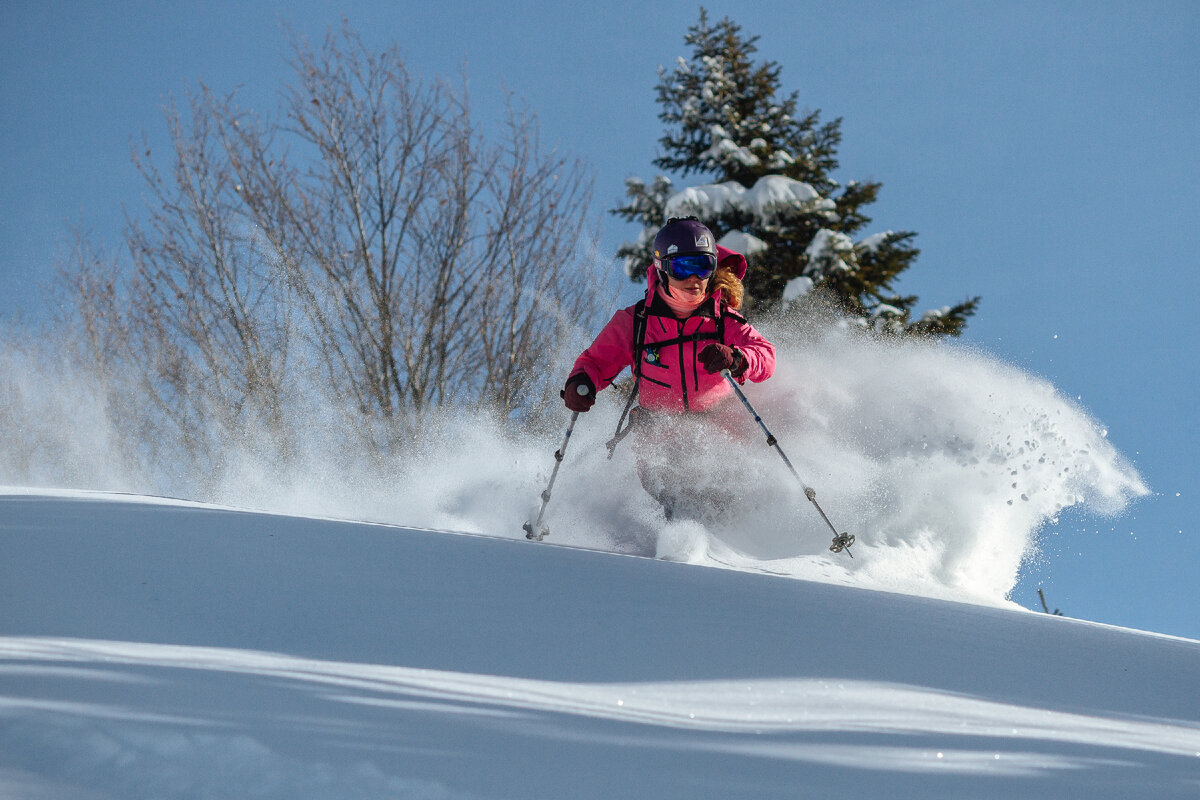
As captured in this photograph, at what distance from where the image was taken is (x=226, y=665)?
5.48 ft

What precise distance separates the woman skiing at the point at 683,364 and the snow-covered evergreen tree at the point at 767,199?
22.4 feet

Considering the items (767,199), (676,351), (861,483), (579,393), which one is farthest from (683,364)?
(767,199)

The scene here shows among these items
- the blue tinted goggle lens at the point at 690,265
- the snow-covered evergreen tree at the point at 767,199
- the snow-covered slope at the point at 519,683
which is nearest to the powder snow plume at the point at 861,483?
the blue tinted goggle lens at the point at 690,265

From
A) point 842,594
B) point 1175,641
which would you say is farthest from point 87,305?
point 1175,641

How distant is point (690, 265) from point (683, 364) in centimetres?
61

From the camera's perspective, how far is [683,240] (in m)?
4.32

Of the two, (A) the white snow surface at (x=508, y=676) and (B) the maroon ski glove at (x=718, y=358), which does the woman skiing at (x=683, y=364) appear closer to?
(B) the maroon ski glove at (x=718, y=358)

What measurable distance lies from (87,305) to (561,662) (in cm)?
1438

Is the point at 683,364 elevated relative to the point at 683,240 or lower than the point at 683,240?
lower

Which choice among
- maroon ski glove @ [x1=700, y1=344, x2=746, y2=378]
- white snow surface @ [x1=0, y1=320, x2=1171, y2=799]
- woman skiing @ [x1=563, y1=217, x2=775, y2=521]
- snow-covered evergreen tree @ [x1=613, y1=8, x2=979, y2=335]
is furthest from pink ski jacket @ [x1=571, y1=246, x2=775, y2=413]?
snow-covered evergreen tree @ [x1=613, y1=8, x2=979, y2=335]

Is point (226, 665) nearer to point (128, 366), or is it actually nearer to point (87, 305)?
point (128, 366)

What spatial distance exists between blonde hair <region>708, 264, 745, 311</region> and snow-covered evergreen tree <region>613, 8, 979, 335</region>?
6.77 metres

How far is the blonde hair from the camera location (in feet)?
15.0

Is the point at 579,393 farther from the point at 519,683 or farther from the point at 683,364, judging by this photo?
the point at 519,683
